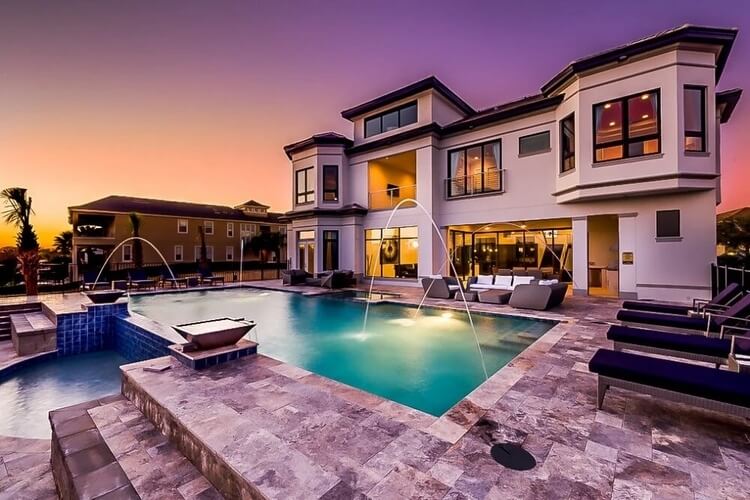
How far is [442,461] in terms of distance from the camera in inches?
89.1

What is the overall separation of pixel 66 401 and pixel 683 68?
53.8 ft

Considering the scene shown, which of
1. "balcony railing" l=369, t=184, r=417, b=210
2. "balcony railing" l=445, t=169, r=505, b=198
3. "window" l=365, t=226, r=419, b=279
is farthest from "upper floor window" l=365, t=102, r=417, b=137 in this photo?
"window" l=365, t=226, r=419, b=279

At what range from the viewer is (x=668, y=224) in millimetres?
9828

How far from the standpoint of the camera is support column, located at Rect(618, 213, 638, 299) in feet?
34.1

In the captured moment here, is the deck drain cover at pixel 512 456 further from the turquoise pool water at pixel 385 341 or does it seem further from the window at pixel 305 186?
the window at pixel 305 186

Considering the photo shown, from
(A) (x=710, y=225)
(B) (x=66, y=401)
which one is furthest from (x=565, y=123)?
(B) (x=66, y=401)

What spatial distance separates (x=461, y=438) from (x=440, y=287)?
853 centimetres

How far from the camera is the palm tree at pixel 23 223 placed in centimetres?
1106

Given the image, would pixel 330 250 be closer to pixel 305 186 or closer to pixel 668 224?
pixel 305 186

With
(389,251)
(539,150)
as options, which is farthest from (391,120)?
(539,150)

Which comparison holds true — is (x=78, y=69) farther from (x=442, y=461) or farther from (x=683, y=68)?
(x=683, y=68)

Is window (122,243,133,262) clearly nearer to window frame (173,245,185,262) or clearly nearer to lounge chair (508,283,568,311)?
window frame (173,245,185,262)

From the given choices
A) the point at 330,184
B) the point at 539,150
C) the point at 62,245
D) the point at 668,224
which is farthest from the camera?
the point at 62,245

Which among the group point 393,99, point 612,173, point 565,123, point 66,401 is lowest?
point 66,401
